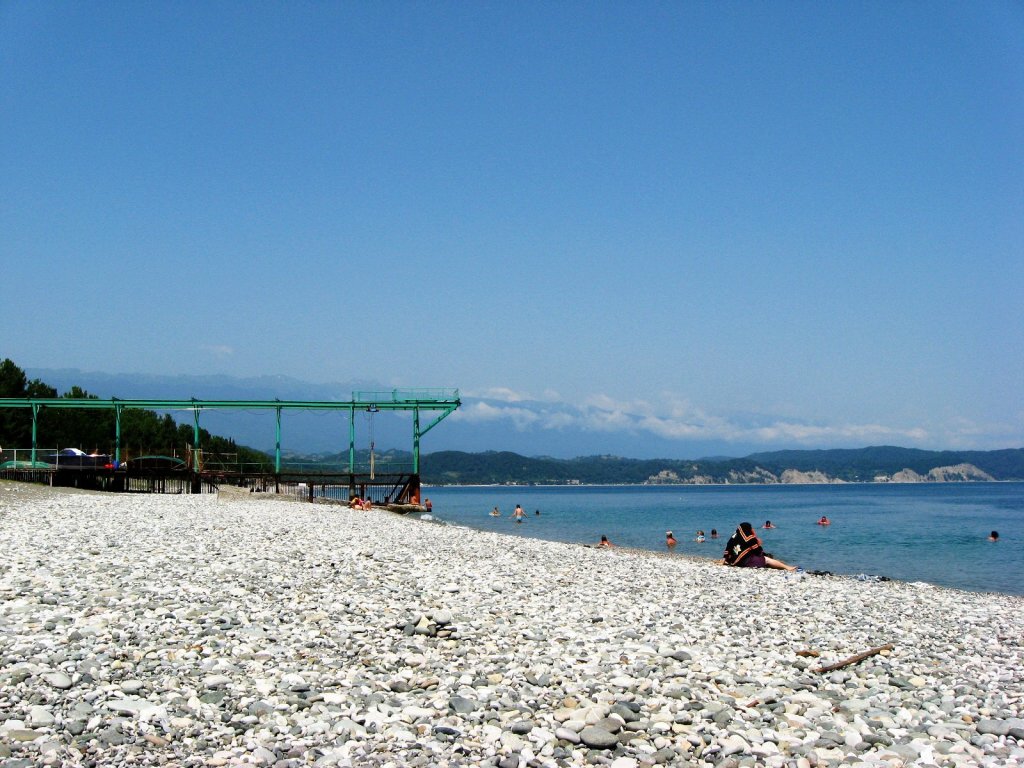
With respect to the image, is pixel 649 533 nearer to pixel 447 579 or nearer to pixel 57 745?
pixel 447 579

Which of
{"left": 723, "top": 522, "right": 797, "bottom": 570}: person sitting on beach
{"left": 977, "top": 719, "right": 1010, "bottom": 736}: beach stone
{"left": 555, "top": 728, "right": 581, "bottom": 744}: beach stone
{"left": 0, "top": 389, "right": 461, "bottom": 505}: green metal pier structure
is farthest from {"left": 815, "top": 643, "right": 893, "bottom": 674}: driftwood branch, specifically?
{"left": 0, "top": 389, "right": 461, "bottom": 505}: green metal pier structure

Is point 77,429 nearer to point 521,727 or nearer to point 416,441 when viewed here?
point 416,441

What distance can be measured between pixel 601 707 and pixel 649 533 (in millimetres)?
44073

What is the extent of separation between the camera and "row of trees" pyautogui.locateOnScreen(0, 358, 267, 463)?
72.2 metres

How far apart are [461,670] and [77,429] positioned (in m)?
80.8

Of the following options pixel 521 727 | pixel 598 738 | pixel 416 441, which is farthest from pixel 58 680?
pixel 416 441

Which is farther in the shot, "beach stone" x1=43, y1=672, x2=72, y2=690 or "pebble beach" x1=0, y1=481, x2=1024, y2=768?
"beach stone" x1=43, y1=672, x2=72, y2=690

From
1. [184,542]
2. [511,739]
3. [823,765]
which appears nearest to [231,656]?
[511,739]

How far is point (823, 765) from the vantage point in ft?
22.9

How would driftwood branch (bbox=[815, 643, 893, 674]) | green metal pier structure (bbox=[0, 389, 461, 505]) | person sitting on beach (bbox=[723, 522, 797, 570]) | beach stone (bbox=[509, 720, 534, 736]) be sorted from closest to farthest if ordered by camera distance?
beach stone (bbox=[509, 720, 534, 736]) < driftwood branch (bbox=[815, 643, 893, 674]) < person sitting on beach (bbox=[723, 522, 797, 570]) < green metal pier structure (bbox=[0, 389, 461, 505])

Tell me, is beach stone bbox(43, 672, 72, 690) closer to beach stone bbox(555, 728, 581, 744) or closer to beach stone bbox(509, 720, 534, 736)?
beach stone bbox(509, 720, 534, 736)

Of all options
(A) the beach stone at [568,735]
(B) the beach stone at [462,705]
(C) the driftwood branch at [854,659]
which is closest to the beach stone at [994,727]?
(C) the driftwood branch at [854,659]

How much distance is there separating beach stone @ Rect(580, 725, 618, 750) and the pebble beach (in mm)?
22

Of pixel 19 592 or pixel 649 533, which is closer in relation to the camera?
pixel 19 592
